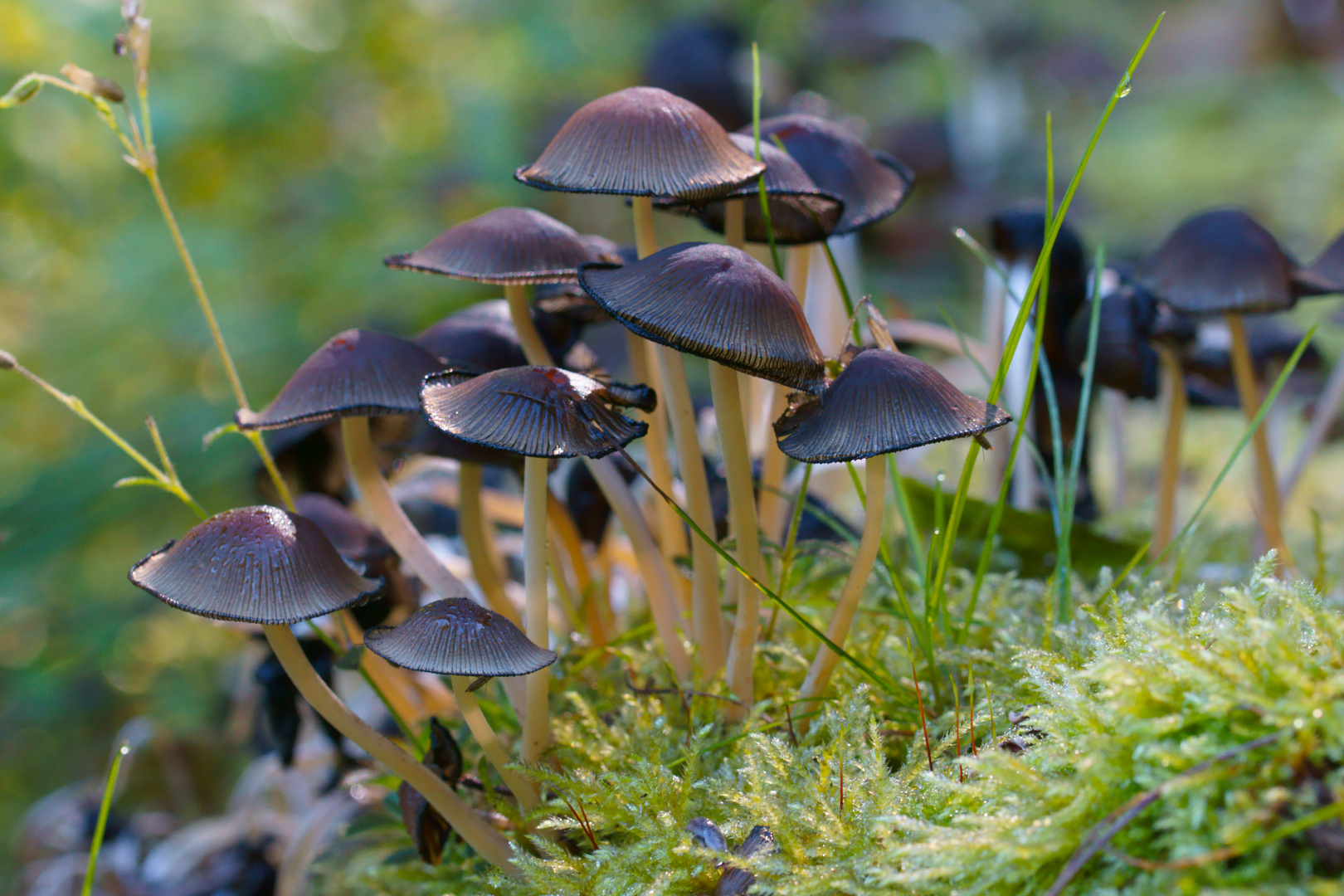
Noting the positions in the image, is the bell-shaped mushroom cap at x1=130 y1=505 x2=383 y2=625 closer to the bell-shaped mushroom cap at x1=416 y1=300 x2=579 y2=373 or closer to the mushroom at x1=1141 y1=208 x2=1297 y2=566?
the bell-shaped mushroom cap at x1=416 y1=300 x2=579 y2=373

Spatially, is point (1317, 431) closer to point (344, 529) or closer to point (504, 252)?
point (504, 252)

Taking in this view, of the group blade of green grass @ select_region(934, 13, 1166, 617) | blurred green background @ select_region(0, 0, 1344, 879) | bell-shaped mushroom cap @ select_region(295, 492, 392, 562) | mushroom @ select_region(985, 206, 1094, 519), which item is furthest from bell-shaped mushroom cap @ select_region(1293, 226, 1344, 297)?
blurred green background @ select_region(0, 0, 1344, 879)

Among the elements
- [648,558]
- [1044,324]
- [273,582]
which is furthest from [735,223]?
[273,582]

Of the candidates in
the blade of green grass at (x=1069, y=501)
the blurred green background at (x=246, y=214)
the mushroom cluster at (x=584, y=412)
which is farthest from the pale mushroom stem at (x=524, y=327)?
the blurred green background at (x=246, y=214)

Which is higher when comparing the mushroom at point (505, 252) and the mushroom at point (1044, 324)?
the mushroom at point (505, 252)

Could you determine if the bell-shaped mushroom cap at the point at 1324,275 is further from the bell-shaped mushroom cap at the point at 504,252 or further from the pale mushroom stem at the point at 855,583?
the bell-shaped mushroom cap at the point at 504,252

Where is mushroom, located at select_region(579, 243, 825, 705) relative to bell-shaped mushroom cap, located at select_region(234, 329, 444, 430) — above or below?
above
